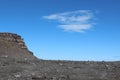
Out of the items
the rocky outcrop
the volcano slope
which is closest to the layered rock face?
the rocky outcrop

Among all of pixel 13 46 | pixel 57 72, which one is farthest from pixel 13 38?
pixel 57 72

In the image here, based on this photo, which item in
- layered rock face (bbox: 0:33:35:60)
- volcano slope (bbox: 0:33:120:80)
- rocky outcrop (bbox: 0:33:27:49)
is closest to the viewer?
volcano slope (bbox: 0:33:120:80)

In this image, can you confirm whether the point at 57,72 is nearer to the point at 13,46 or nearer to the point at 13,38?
the point at 13,46

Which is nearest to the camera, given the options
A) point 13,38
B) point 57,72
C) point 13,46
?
point 57,72

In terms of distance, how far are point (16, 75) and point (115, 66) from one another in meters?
10.2

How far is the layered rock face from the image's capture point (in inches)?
2319

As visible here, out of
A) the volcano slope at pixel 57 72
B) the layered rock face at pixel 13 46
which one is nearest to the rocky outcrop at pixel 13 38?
the layered rock face at pixel 13 46

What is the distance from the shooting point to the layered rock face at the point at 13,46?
5889 centimetres

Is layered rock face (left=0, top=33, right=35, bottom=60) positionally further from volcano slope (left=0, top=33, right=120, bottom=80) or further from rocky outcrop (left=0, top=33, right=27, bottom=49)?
volcano slope (left=0, top=33, right=120, bottom=80)

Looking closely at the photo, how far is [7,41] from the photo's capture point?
66.1 meters

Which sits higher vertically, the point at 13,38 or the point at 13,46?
the point at 13,38

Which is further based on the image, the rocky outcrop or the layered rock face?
the rocky outcrop

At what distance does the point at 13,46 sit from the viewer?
213 ft

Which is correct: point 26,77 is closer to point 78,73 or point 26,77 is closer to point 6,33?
point 78,73
